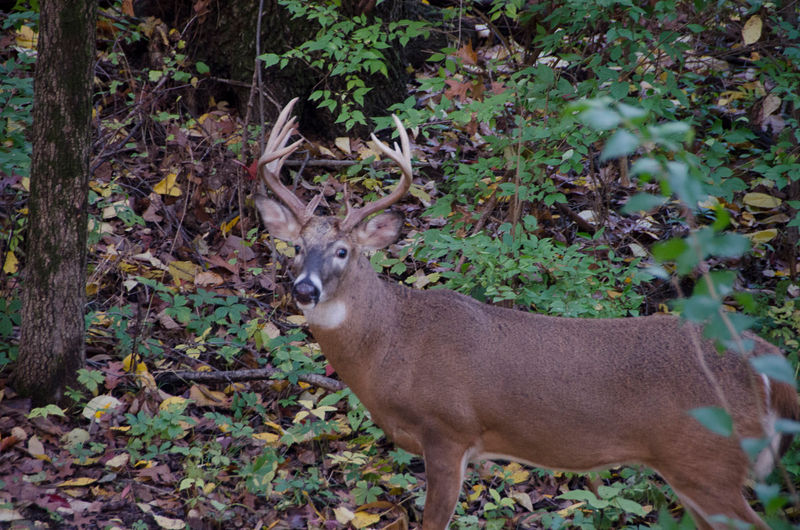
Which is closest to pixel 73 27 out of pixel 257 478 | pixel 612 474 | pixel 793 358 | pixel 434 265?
pixel 257 478

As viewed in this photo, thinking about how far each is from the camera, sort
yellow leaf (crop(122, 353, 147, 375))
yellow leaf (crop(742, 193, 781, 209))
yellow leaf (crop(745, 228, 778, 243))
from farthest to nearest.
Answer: yellow leaf (crop(742, 193, 781, 209)) → yellow leaf (crop(745, 228, 778, 243)) → yellow leaf (crop(122, 353, 147, 375))

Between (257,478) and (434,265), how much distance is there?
2501 mm

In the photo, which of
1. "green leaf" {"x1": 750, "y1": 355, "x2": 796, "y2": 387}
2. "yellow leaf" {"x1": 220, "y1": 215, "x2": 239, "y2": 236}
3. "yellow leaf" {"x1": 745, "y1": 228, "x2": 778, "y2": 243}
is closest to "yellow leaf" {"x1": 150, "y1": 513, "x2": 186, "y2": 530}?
"yellow leaf" {"x1": 220, "y1": 215, "x2": 239, "y2": 236}

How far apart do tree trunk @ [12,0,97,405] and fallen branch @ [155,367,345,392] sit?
67 cm

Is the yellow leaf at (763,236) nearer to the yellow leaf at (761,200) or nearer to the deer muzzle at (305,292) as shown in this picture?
the yellow leaf at (761,200)

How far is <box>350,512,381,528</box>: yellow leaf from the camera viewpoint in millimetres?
4270

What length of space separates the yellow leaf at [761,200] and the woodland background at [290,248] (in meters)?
0.03

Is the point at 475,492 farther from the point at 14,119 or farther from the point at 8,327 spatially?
the point at 14,119

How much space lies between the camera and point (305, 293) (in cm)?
370

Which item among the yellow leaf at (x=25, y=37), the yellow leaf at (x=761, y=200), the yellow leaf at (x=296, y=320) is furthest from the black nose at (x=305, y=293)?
the yellow leaf at (x=25, y=37)

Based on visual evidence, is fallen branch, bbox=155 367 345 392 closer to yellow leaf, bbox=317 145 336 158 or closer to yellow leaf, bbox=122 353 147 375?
yellow leaf, bbox=122 353 147 375

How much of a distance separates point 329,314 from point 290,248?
87.7 inches

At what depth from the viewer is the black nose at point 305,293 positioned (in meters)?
3.70

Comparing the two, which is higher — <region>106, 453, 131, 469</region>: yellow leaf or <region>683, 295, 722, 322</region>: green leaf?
<region>683, 295, 722, 322</region>: green leaf
